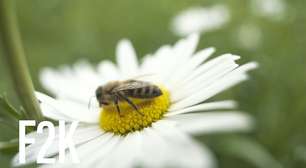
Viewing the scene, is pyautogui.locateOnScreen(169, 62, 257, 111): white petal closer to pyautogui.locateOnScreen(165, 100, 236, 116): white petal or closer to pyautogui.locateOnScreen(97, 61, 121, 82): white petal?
pyautogui.locateOnScreen(165, 100, 236, 116): white petal

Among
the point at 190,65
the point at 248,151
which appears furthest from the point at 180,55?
the point at 248,151

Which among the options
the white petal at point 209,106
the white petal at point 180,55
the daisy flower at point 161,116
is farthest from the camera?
the white petal at point 180,55

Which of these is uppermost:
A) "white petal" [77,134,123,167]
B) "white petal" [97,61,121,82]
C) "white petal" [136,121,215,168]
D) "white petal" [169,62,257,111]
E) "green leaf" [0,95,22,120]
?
"white petal" [97,61,121,82]

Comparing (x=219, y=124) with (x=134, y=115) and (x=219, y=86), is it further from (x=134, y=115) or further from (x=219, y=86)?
(x=134, y=115)

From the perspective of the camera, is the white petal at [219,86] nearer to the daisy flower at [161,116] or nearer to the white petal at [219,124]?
the daisy flower at [161,116]

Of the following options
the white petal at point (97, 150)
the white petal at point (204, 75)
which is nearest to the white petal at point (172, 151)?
the white petal at point (97, 150)

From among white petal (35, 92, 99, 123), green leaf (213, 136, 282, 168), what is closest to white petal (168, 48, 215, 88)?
white petal (35, 92, 99, 123)

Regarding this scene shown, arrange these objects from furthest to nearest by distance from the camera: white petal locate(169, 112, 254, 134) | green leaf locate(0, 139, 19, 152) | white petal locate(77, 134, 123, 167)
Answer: green leaf locate(0, 139, 19, 152) → white petal locate(77, 134, 123, 167) → white petal locate(169, 112, 254, 134)

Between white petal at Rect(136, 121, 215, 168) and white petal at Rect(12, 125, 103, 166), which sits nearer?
white petal at Rect(136, 121, 215, 168)
